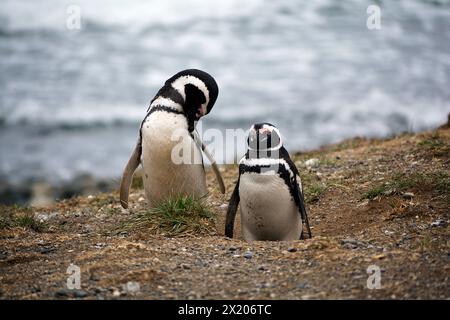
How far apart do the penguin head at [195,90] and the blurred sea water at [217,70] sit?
5037 mm

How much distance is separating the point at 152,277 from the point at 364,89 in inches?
464

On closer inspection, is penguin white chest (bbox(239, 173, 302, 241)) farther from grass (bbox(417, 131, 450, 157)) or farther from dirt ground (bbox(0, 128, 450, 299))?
grass (bbox(417, 131, 450, 157))

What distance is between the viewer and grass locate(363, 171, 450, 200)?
229 inches

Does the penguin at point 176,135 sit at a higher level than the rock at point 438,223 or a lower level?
higher

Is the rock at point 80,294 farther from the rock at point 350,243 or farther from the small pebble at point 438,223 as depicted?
the small pebble at point 438,223

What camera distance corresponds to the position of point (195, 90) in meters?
6.06

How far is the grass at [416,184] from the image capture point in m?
5.82

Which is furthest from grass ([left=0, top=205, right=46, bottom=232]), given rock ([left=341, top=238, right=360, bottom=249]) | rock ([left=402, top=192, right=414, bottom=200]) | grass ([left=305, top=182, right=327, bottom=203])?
rock ([left=402, top=192, right=414, bottom=200])

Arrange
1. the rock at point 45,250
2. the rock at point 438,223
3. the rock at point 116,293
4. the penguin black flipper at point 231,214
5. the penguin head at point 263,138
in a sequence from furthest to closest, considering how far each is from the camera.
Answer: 1. the penguin black flipper at point 231,214
2. the penguin head at point 263,138
3. the rock at point 45,250
4. the rock at point 438,223
5. the rock at point 116,293

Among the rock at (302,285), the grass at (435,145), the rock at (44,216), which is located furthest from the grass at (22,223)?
the grass at (435,145)

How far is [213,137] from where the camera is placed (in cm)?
1351

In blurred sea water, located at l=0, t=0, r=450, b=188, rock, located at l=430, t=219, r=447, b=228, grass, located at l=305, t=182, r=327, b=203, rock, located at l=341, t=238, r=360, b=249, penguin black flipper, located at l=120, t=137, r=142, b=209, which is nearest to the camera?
rock, located at l=341, t=238, r=360, b=249

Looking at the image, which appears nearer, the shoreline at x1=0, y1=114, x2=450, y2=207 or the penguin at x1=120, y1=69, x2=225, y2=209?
the penguin at x1=120, y1=69, x2=225, y2=209
